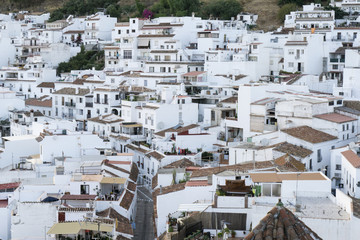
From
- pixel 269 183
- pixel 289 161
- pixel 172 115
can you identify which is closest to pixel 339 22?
pixel 172 115

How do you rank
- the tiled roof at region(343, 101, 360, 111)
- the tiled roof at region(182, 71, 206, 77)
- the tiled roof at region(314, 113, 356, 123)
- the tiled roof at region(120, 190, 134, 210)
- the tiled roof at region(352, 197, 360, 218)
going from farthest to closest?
the tiled roof at region(182, 71, 206, 77), the tiled roof at region(343, 101, 360, 111), the tiled roof at region(314, 113, 356, 123), the tiled roof at region(120, 190, 134, 210), the tiled roof at region(352, 197, 360, 218)

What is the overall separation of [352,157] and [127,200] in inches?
306

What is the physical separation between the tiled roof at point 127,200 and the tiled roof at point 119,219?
69 centimetres

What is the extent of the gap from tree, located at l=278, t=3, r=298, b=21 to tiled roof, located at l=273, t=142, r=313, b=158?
94.6 ft

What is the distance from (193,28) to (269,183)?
94.5ft

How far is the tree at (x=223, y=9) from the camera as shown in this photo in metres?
52.2

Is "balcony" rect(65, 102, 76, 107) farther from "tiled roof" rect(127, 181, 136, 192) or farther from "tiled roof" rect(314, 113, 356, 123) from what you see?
"tiled roof" rect(314, 113, 356, 123)

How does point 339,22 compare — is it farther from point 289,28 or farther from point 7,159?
point 7,159

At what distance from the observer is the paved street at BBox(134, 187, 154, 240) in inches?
851

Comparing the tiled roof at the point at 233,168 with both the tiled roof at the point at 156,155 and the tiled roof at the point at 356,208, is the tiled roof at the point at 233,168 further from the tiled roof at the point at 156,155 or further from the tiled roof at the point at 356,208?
the tiled roof at the point at 156,155

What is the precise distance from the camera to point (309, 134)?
2466 centimetres

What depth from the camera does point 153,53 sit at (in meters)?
41.4

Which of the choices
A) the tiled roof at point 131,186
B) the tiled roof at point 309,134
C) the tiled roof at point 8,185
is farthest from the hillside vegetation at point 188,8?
the tiled roof at point 8,185

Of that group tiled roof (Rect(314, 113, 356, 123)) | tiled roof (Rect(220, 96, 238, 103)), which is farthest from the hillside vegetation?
tiled roof (Rect(314, 113, 356, 123))
